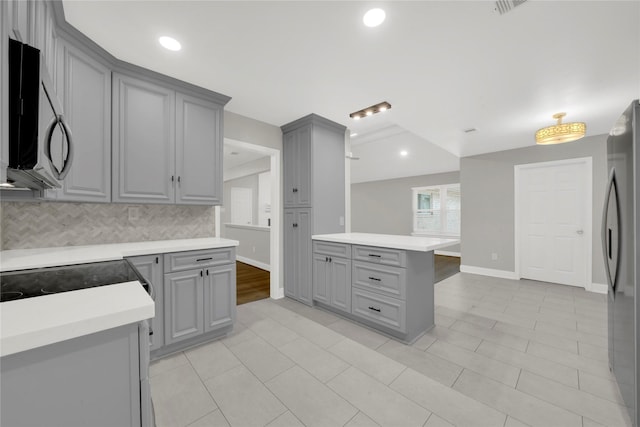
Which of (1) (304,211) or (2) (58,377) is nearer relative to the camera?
(2) (58,377)

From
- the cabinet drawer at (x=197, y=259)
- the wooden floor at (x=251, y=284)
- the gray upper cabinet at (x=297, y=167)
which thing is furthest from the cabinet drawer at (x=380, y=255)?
the wooden floor at (x=251, y=284)

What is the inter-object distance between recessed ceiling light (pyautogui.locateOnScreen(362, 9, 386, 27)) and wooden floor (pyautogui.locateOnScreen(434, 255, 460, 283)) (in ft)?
14.1

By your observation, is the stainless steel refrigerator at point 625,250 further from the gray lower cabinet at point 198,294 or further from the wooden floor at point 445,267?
the wooden floor at point 445,267

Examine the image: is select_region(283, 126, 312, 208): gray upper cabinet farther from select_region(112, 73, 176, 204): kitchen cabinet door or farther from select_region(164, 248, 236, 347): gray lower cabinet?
select_region(112, 73, 176, 204): kitchen cabinet door

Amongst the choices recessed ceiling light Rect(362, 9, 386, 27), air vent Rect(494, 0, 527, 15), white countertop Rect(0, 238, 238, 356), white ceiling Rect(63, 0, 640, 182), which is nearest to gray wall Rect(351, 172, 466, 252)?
white ceiling Rect(63, 0, 640, 182)

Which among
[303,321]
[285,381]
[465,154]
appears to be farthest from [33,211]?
[465,154]

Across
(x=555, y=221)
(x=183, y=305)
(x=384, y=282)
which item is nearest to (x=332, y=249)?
(x=384, y=282)

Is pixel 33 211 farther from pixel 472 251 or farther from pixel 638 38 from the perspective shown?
pixel 472 251

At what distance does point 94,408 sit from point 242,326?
2155mm

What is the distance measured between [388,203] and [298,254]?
5752mm

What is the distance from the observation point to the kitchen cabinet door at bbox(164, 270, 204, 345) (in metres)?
2.12

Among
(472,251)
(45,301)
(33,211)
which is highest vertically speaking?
(33,211)

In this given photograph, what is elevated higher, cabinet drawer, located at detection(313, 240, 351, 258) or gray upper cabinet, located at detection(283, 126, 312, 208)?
gray upper cabinet, located at detection(283, 126, 312, 208)

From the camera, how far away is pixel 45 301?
0.76m
